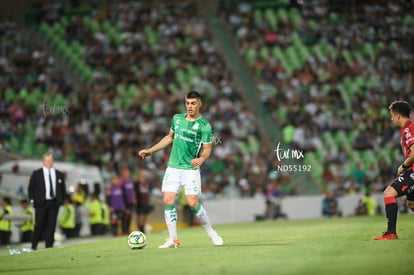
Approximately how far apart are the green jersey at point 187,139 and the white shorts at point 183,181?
0.32ft

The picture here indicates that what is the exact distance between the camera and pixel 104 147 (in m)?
32.3

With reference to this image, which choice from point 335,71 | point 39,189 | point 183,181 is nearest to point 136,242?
point 183,181

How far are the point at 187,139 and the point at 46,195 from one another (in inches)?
231

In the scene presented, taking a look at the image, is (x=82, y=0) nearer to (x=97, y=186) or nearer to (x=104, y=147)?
(x=104, y=147)

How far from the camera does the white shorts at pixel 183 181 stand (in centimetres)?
1399

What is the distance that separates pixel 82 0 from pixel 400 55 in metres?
15.7

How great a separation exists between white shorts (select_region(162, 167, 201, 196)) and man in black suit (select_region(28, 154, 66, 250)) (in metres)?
5.57

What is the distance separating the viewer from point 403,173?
539 inches

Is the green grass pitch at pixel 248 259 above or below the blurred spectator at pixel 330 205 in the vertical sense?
→ below

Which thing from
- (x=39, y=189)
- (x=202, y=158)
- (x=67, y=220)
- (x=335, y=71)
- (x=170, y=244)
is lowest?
(x=170, y=244)

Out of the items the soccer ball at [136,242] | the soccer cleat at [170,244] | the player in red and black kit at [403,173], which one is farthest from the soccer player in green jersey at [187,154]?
the player in red and black kit at [403,173]

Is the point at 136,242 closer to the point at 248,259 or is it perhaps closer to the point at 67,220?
the point at 248,259

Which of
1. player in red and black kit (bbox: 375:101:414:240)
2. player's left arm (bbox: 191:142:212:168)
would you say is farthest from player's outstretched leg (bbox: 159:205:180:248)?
player in red and black kit (bbox: 375:101:414:240)

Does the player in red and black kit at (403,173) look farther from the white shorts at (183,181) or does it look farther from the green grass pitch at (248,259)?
the white shorts at (183,181)
